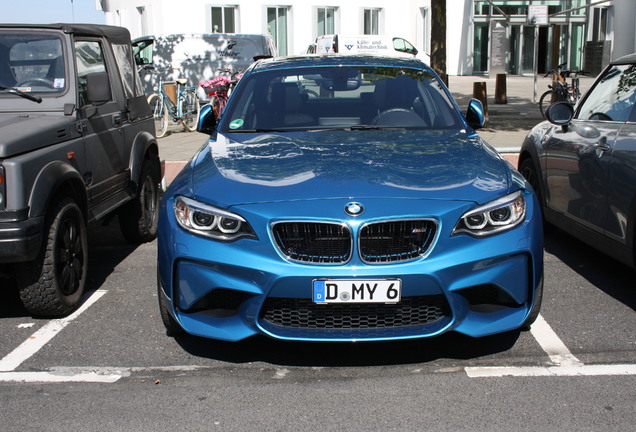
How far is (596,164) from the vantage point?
18.0 ft

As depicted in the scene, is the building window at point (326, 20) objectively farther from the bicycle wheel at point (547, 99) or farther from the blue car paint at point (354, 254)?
the blue car paint at point (354, 254)

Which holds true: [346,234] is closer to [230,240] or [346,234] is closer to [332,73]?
[230,240]

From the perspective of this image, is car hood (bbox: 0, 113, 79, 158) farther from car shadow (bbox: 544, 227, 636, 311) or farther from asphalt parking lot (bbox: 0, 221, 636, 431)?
car shadow (bbox: 544, 227, 636, 311)

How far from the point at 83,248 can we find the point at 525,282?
2962 millimetres

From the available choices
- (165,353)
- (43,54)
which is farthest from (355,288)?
(43,54)

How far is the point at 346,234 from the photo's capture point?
3.79 m

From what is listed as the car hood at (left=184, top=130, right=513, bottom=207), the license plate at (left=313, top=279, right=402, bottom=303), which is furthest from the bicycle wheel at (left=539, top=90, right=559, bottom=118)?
the license plate at (left=313, top=279, right=402, bottom=303)

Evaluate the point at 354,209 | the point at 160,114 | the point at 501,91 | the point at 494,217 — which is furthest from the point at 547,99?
the point at 354,209

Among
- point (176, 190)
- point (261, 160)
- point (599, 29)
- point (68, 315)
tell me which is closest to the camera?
point (176, 190)

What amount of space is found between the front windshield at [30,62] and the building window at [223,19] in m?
29.8

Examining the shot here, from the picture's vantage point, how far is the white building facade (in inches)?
1313

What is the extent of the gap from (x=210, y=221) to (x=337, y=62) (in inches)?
92.8

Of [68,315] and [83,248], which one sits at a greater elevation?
[83,248]

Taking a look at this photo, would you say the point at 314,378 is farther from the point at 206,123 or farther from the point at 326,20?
the point at 326,20
